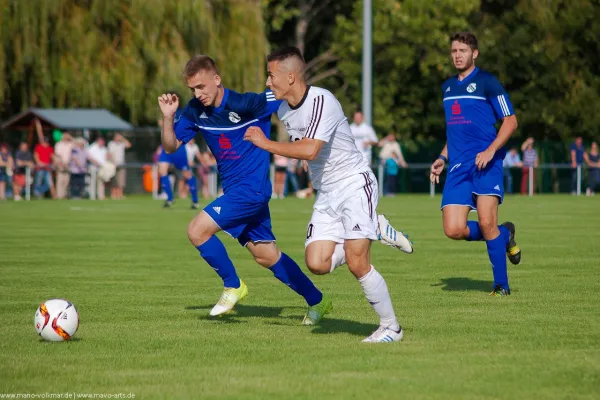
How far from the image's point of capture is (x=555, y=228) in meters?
20.7

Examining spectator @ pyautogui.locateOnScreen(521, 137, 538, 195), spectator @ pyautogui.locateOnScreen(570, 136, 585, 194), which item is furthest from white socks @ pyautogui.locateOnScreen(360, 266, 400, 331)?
spectator @ pyautogui.locateOnScreen(521, 137, 538, 195)

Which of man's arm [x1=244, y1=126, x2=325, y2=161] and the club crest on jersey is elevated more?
the club crest on jersey

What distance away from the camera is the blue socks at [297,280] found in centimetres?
923

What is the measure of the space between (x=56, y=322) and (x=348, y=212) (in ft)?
6.97

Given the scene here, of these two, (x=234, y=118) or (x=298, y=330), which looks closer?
(x=298, y=330)

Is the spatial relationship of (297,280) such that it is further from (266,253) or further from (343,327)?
(343,327)

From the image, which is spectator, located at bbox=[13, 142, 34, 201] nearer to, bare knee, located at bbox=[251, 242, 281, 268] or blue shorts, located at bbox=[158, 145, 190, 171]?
blue shorts, located at bbox=[158, 145, 190, 171]

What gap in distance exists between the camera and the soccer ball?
8109 millimetres

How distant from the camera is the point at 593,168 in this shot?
41.1 metres

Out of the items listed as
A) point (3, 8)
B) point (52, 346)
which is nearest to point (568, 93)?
point (3, 8)

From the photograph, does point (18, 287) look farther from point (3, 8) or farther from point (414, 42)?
point (414, 42)

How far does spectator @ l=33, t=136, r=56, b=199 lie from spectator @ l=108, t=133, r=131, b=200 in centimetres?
182

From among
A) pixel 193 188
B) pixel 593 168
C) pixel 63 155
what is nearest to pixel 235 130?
pixel 193 188

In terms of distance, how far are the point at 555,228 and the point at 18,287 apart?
11.4m
